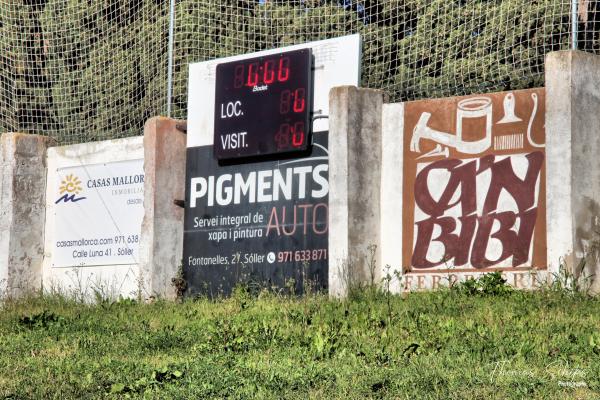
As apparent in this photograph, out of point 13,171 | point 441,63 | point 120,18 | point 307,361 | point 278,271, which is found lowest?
point 307,361

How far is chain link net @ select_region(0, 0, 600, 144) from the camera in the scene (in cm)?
1503

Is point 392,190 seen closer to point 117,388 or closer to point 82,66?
point 117,388

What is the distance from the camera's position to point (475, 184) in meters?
13.9

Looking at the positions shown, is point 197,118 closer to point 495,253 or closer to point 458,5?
point 458,5

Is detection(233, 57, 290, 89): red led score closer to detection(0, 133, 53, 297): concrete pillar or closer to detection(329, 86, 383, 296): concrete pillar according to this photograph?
detection(329, 86, 383, 296): concrete pillar

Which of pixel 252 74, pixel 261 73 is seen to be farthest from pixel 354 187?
pixel 252 74

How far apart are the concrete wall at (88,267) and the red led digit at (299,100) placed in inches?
126

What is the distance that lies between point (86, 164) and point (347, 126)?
579 centimetres

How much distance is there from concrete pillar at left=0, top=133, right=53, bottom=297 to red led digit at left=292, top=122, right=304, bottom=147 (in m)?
5.61

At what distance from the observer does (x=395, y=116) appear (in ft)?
48.2

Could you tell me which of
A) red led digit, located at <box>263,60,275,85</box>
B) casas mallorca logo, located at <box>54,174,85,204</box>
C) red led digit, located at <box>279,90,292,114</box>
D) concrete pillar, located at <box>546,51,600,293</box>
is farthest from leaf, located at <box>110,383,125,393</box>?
casas mallorca logo, located at <box>54,174,85,204</box>

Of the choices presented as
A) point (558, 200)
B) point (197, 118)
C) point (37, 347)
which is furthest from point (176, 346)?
point (197, 118)

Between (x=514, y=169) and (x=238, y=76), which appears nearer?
(x=514, y=169)

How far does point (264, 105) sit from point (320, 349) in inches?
261
